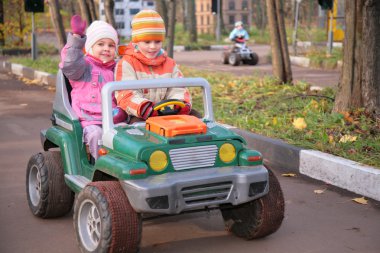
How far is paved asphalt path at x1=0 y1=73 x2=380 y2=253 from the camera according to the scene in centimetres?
463

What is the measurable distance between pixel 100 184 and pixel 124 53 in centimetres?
138

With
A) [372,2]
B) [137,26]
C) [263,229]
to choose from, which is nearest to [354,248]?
[263,229]

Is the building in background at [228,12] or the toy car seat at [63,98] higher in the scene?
the building in background at [228,12]

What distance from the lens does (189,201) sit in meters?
4.17

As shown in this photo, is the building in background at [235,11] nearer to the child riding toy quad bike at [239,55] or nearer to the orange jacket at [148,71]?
the child riding toy quad bike at [239,55]

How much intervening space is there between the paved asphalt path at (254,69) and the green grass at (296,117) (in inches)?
94.8

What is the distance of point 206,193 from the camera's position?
4199 mm

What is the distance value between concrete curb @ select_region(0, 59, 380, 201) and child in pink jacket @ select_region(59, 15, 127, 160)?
2.18 metres

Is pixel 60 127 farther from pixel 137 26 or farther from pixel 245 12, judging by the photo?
pixel 245 12

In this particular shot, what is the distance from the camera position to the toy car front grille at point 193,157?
14.0ft

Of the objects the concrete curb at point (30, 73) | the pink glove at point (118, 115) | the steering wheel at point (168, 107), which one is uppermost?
the steering wheel at point (168, 107)

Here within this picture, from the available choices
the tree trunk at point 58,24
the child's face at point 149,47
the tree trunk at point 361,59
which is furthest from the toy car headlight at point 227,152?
the tree trunk at point 58,24

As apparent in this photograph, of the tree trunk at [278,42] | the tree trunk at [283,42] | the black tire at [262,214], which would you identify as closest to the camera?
the black tire at [262,214]

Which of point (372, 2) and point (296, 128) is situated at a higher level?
point (372, 2)
